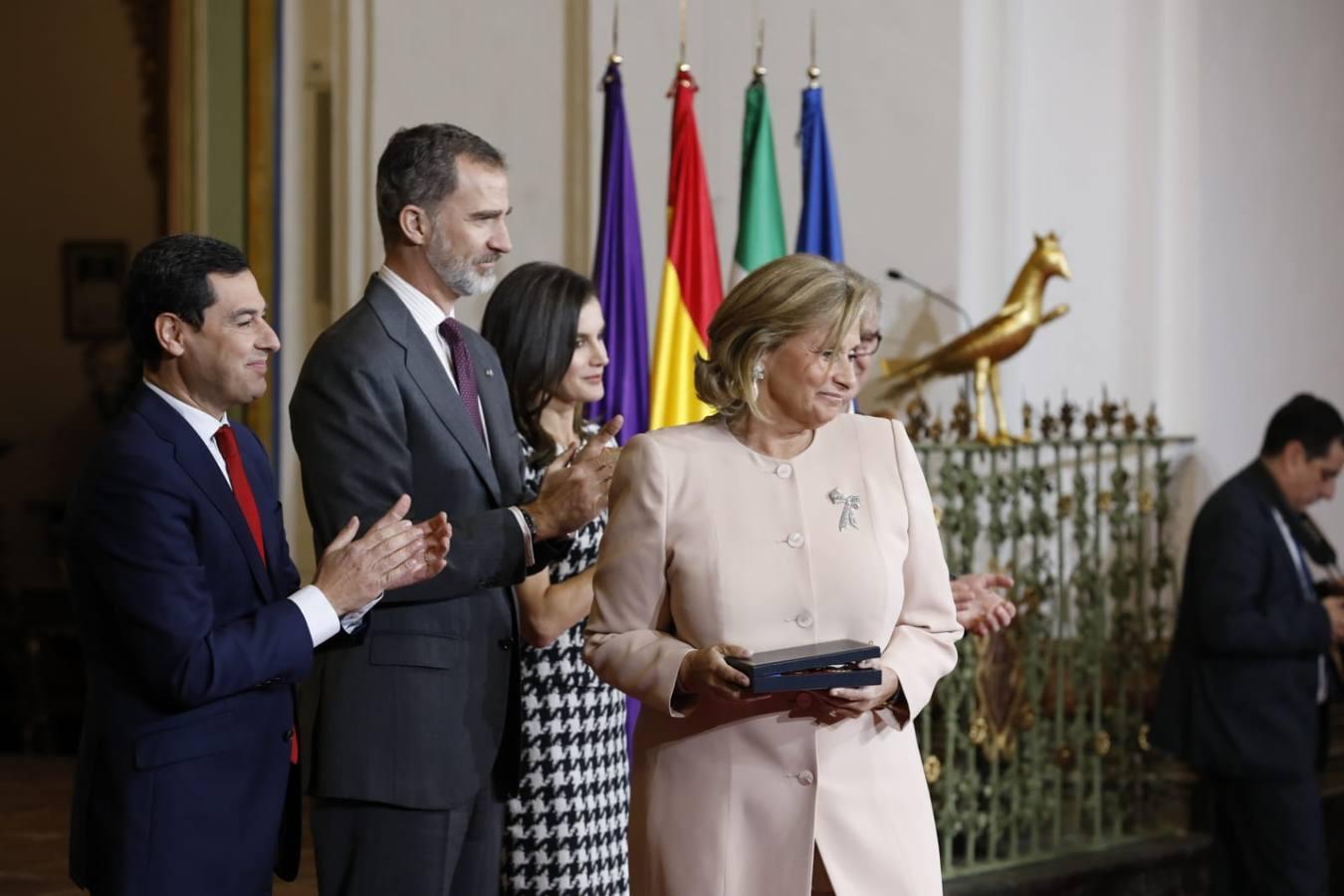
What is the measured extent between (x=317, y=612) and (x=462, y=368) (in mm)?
669

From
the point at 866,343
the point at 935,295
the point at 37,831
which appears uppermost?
the point at 935,295

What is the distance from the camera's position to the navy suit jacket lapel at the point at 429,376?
3047 millimetres

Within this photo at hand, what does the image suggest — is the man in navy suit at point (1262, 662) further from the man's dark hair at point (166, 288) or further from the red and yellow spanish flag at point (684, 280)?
Answer: the man's dark hair at point (166, 288)

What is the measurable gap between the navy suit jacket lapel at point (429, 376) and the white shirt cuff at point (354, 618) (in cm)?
36

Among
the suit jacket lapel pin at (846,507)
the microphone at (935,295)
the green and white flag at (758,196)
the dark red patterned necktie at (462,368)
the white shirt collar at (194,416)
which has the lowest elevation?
the suit jacket lapel pin at (846,507)

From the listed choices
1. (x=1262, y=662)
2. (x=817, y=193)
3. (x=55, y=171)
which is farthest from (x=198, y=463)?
(x=55, y=171)

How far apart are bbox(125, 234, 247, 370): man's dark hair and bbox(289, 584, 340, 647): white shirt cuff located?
17.8 inches

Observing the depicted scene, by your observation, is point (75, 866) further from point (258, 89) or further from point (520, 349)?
point (258, 89)

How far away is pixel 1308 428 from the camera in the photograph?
5648 millimetres

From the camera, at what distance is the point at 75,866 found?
2.61 meters

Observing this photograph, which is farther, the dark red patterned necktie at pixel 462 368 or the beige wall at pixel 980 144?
the beige wall at pixel 980 144

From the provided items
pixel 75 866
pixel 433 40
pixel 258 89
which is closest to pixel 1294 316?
pixel 433 40

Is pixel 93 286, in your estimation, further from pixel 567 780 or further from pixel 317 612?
pixel 317 612

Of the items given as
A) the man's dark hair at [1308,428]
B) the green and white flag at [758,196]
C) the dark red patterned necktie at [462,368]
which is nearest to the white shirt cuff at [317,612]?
the dark red patterned necktie at [462,368]
